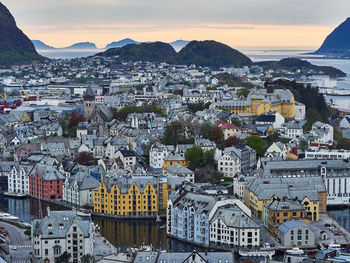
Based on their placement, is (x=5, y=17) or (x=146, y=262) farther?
(x=5, y=17)

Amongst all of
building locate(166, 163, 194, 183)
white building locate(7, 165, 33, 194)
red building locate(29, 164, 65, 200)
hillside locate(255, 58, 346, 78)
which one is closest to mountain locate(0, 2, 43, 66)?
hillside locate(255, 58, 346, 78)

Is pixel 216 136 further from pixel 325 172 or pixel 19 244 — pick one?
pixel 19 244

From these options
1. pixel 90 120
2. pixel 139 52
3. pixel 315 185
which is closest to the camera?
pixel 315 185

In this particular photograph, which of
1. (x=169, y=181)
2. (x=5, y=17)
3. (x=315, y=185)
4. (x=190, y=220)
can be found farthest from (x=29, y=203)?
(x=5, y=17)

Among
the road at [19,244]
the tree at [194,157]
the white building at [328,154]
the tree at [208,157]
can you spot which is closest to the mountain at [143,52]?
the tree at [194,157]

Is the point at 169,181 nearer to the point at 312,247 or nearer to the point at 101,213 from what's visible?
the point at 101,213

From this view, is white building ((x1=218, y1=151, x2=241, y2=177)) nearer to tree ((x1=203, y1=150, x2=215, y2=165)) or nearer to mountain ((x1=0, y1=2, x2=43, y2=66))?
tree ((x1=203, y1=150, x2=215, y2=165))
